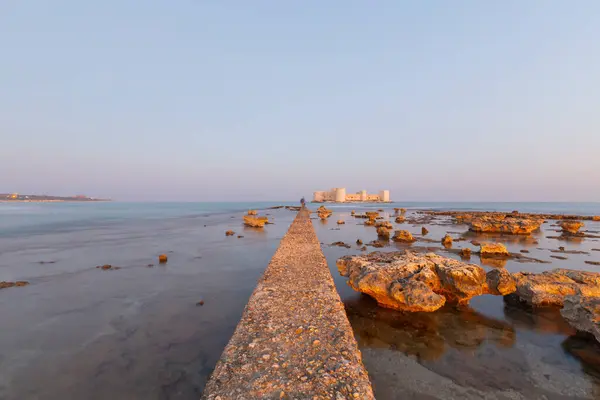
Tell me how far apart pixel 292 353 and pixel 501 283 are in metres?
10.5

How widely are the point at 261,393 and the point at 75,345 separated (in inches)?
305

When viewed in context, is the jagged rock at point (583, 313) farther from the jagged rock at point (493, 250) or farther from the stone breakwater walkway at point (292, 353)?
the jagged rock at point (493, 250)

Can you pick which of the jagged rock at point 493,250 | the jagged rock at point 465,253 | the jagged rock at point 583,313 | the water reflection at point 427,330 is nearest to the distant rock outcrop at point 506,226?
the jagged rock at point 493,250

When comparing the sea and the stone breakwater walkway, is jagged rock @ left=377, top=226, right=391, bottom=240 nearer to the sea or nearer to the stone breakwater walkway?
the sea

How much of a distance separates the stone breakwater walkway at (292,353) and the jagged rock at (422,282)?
2437 millimetres

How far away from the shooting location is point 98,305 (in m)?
11.6

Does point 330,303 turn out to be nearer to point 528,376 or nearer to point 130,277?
point 528,376

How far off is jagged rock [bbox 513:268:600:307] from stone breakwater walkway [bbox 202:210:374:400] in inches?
333

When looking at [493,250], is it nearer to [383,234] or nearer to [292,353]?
[383,234]

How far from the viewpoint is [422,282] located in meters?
10.7

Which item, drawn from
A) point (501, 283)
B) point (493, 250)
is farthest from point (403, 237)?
point (501, 283)

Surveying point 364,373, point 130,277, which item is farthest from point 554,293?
point 130,277

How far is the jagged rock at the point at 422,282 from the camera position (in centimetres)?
1013

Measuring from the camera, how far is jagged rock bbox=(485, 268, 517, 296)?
1127 cm
